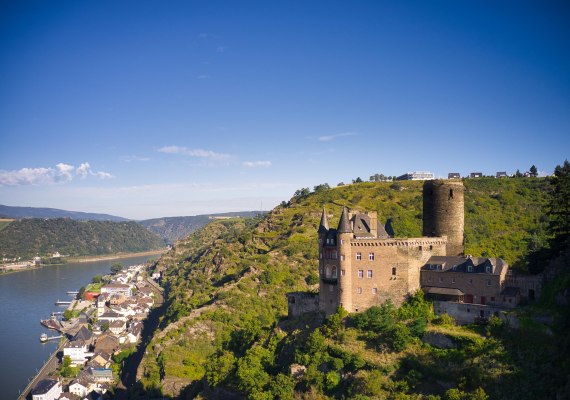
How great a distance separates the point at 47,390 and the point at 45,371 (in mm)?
14132

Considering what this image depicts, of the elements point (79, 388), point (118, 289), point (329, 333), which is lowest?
point (79, 388)

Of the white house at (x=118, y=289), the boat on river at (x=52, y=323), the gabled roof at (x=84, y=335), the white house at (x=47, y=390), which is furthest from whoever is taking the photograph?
the white house at (x=118, y=289)

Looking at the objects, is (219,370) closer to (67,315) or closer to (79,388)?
(79,388)

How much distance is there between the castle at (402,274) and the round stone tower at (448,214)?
4.27 ft

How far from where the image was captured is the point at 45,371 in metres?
76.4

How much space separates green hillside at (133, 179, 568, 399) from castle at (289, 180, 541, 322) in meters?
1.58

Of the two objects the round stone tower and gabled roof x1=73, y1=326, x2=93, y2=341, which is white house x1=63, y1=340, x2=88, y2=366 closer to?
gabled roof x1=73, y1=326, x2=93, y2=341

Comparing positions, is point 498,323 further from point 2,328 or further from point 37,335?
point 2,328

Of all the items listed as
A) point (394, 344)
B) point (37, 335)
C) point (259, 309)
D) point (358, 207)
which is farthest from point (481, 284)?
point (37, 335)

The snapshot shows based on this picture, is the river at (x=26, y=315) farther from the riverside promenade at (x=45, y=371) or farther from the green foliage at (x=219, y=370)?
the green foliage at (x=219, y=370)

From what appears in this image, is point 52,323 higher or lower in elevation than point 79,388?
higher

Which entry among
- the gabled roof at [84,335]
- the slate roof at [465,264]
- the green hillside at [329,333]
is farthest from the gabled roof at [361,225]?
the gabled roof at [84,335]

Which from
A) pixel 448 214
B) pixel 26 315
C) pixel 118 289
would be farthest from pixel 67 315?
pixel 448 214

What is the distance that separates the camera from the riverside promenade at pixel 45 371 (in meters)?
67.2
